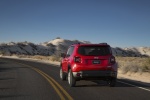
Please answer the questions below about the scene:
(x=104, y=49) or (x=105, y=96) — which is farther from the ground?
Answer: (x=104, y=49)

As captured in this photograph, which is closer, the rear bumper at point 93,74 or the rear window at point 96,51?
the rear bumper at point 93,74

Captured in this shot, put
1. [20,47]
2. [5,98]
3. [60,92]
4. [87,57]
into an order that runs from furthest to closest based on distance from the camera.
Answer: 1. [20,47]
2. [87,57]
3. [60,92]
4. [5,98]

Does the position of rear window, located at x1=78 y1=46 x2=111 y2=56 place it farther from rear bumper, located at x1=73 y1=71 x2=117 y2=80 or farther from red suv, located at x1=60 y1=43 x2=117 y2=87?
rear bumper, located at x1=73 y1=71 x2=117 y2=80

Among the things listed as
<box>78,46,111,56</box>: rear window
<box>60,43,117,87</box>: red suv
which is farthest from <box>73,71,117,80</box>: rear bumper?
<box>78,46,111,56</box>: rear window

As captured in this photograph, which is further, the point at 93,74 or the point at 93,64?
the point at 93,64

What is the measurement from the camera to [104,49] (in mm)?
14117

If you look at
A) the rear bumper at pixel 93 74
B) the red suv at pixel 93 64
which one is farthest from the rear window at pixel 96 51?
the rear bumper at pixel 93 74

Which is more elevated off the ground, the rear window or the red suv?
the rear window

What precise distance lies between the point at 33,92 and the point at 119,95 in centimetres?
337

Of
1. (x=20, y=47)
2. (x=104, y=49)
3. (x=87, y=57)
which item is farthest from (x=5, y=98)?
(x=20, y=47)

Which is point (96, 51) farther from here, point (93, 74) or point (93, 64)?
point (93, 74)

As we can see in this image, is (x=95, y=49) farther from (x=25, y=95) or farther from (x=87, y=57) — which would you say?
(x=25, y=95)

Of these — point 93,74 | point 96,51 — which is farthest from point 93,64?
point 96,51

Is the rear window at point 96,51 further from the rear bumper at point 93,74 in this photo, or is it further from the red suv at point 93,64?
the rear bumper at point 93,74
